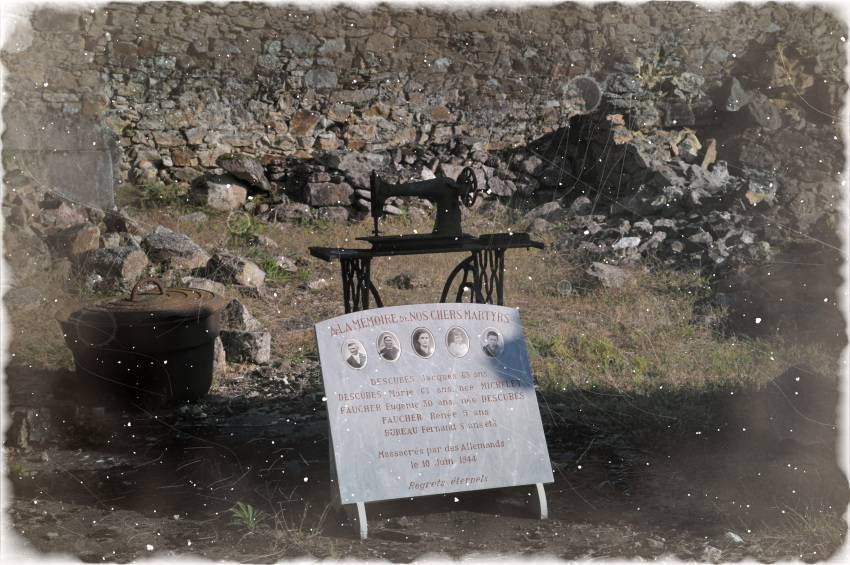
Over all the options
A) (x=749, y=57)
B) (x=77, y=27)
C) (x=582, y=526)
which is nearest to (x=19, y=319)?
(x=582, y=526)

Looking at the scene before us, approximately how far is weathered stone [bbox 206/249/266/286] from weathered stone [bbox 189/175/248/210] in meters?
2.55

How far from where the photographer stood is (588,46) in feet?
38.9

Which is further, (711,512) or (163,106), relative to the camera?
(163,106)

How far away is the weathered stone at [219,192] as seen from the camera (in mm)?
Answer: 9812

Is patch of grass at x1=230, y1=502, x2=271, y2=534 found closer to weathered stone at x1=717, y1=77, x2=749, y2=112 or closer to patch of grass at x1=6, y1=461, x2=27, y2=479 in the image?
patch of grass at x1=6, y1=461, x2=27, y2=479

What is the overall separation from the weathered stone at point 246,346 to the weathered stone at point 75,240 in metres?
2.46

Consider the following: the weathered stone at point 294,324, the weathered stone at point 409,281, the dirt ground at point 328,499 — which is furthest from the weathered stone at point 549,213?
the dirt ground at point 328,499

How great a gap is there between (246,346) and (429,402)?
2.78 meters

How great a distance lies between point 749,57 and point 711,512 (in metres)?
9.08

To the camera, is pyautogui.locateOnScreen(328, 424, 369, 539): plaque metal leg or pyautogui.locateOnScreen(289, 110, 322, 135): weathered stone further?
pyautogui.locateOnScreen(289, 110, 322, 135): weathered stone

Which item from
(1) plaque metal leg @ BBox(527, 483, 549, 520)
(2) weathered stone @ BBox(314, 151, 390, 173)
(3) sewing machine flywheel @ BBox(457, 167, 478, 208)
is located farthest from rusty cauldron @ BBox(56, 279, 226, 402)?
(2) weathered stone @ BBox(314, 151, 390, 173)

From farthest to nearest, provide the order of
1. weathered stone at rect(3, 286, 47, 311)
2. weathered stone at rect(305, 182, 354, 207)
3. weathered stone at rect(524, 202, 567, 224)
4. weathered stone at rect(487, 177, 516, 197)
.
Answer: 1. weathered stone at rect(487, 177, 516, 197)
2. weathered stone at rect(305, 182, 354, 207)
3. weathered stone at rect(524, 202, 567, 224)
4. weathered stone at rect(3, 286, 47, 311)

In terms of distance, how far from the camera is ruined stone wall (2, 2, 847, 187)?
10.5m

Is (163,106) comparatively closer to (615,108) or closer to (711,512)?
(615,108)
